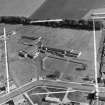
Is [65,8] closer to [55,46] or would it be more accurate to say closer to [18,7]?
[18,7]

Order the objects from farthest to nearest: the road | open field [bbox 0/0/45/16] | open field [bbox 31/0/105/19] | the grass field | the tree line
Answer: open field [bbox 0/0/45/16] → open field [bbox 31/0/105/19] → the tree line → the grass field → the road

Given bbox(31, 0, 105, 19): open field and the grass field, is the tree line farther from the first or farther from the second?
bbox(31, 0, 105, 19): open field

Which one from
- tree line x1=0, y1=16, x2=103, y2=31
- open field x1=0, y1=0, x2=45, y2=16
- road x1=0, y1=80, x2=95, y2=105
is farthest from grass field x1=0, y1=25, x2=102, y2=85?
open field x1=0, y1=0, x2=45, y2=16

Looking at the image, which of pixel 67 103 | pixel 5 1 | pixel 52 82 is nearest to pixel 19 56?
→ pixel 52 82

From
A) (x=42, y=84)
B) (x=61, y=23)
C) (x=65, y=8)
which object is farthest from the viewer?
(x=65, y=8)

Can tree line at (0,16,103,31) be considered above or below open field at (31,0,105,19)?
below

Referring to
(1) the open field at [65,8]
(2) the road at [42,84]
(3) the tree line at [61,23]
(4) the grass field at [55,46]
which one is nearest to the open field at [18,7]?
(1) the open field at [65,8]

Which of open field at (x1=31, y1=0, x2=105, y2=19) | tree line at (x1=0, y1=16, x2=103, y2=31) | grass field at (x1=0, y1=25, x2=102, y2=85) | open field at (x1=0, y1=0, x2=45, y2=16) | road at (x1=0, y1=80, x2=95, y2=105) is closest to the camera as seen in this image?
road at (x1=0, y1=80, x2=95, y2=105)

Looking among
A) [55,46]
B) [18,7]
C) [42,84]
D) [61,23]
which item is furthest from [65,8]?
[42,84]

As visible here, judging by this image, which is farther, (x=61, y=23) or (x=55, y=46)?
(x=61, y=23)

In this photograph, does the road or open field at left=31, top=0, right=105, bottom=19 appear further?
open field at left=31, top=0, right=105, bottom=19

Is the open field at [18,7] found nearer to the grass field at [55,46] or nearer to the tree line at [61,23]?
the tree line at [61,23]
